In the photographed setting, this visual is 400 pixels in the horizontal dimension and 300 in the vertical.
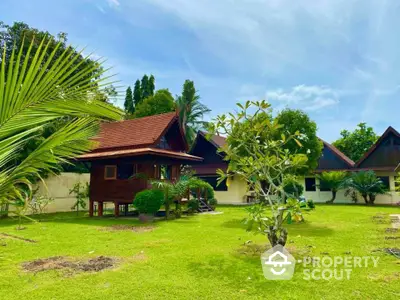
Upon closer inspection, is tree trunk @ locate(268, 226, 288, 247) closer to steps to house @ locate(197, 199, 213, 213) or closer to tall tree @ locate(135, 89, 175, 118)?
steps to house @ locate(197, 199, 213, 213)

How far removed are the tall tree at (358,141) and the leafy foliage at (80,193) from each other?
3014 cm

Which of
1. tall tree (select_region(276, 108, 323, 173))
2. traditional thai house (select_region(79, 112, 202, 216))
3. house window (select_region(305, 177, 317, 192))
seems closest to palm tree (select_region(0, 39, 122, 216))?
traditional thai house (select_region(79, 112, 202, 216))

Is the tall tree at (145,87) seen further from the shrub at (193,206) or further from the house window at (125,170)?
the shrub at (193,206)

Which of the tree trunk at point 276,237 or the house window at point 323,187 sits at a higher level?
the house window at point 323,187

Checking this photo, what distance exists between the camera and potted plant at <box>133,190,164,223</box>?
1225cm

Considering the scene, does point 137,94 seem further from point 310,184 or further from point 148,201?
point 148,201

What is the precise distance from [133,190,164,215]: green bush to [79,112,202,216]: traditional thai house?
90 cm

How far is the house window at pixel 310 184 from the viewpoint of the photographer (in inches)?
980

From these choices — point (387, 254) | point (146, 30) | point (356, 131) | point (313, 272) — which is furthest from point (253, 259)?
point (356, 131)

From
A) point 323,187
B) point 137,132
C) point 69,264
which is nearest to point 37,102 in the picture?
point 69,264

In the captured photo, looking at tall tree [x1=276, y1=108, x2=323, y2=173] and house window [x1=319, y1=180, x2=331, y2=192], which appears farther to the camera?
house window [x1=319, y1=180, x2=331, y2=192]

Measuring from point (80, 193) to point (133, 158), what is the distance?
5258mm

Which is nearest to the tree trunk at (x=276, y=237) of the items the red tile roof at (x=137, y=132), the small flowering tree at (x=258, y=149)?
the small flowering tree at (x=258, y=149)

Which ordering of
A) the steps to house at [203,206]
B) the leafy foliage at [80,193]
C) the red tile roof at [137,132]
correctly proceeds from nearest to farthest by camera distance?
the red tile roof at [137,132] → the steps to house at [203,206] → the leafy foliage at [80,193]
